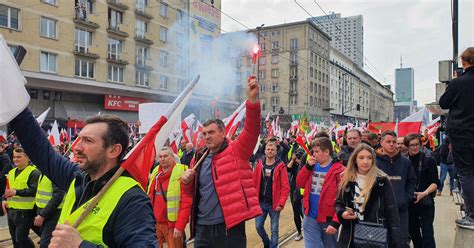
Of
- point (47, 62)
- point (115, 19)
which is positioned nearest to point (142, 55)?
point (115, 19)

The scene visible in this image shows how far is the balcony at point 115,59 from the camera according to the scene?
3228cm

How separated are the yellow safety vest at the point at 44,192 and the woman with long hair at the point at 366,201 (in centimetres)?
379

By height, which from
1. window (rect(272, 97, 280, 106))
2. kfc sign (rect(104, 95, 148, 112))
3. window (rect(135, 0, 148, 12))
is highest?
window (rect(135, 0, 148, 12))

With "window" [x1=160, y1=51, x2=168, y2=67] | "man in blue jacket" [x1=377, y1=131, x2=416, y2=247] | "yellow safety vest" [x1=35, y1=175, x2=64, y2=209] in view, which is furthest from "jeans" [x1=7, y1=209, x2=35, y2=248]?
"window" [x1=160, y1=51, x2=168, y2=67]

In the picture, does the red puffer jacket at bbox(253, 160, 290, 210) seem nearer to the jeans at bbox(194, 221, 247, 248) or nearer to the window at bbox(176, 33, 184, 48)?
the jeans at bbox(194, 221, 247, 248)

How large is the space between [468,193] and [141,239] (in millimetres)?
3632

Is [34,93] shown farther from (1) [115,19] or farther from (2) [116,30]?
(1) [115,19]

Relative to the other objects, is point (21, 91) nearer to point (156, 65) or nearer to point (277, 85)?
point (156, 65)

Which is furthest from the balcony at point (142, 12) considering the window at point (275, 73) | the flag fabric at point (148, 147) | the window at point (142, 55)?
the window at point (275, 73)

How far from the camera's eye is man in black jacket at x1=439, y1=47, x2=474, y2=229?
412cm

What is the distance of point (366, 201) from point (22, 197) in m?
4.70

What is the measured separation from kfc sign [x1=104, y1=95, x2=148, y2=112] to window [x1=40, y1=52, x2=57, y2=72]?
189 inches

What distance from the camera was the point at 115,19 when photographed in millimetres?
33188

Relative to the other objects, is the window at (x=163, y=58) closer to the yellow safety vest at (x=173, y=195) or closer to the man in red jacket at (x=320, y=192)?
the yellow safety vest at (x=173, y=195)
